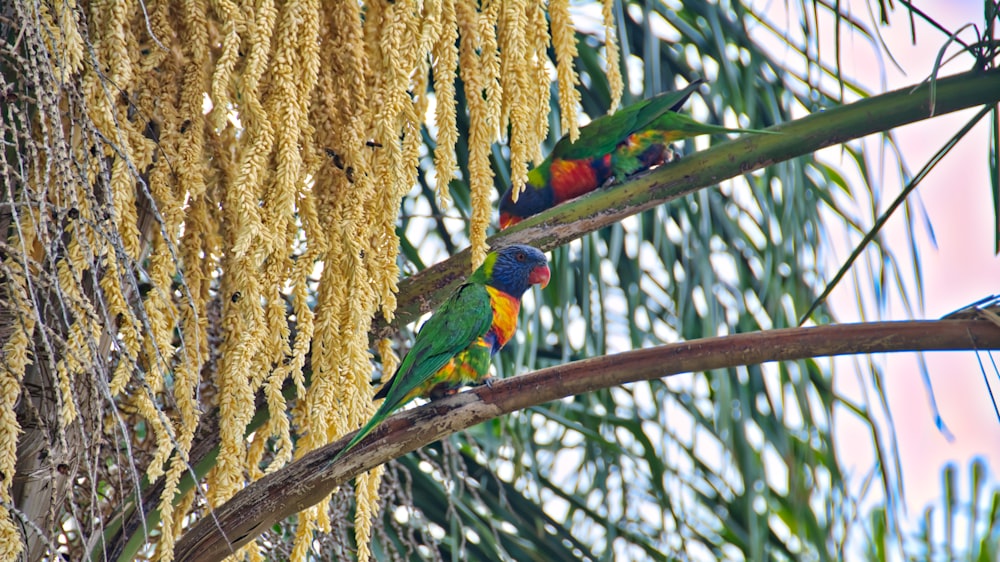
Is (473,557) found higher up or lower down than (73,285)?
lower down

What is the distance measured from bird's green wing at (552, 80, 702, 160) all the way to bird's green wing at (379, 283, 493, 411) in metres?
0.54

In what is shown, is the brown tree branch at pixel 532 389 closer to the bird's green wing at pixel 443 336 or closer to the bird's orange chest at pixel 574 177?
the bird's green wing at pixel 443 336

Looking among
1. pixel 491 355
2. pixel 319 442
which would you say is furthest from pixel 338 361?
pixel 491 355

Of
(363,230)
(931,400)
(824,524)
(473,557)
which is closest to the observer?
(363,230)

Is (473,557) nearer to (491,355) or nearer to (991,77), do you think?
(491,355)

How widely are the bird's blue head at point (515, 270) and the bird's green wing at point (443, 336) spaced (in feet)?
0.16

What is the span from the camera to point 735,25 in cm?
229

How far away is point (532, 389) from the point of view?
1.27 m

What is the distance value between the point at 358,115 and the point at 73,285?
46 centimetres

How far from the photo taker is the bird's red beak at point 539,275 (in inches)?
81.0

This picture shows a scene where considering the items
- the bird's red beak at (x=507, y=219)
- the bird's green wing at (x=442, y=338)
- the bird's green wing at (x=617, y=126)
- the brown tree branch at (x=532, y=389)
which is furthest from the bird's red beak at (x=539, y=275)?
the brown tree branch at (x=532, y=389)

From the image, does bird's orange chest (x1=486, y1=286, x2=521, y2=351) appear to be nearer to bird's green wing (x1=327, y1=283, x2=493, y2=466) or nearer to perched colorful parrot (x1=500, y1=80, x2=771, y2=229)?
bird's green wing (x1=327, y1=283, x2=493, y2=466)

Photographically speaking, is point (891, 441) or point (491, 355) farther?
point (491, 355)

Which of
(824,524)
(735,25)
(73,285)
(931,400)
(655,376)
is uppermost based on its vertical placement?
(735,25)
